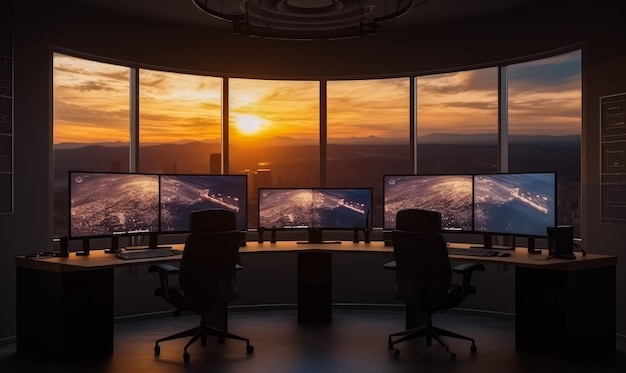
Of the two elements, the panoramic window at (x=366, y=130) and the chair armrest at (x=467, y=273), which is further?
the panoramic window at (x=366, y=130)

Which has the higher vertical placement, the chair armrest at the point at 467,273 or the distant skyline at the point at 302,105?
the distant skyline at the point at 302,105

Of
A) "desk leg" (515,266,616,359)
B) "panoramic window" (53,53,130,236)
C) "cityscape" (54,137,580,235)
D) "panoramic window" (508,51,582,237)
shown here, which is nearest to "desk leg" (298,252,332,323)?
"cityscape" (54,137,580,235)

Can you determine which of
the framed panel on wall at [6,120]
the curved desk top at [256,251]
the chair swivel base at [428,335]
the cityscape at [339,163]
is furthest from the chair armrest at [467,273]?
the framed panel on wall at [6,120]

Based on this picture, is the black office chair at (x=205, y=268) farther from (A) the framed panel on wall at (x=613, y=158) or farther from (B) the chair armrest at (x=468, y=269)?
(A) the framed panel on wall at (x=613, y=158)

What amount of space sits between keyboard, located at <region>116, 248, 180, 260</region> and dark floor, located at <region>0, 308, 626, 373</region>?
2.61ft

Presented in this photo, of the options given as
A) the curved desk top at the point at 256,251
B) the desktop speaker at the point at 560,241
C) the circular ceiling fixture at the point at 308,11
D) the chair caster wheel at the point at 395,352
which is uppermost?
the circular ceiling fixture at the point at 308,11

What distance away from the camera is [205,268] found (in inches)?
200

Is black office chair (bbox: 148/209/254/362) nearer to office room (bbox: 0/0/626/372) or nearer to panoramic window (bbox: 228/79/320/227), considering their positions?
office room (bbox: 0/0/626/372)

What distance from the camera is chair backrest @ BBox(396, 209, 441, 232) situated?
5.04 m

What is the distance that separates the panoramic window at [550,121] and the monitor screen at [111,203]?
3.86 metres

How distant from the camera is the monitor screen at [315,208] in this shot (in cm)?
646

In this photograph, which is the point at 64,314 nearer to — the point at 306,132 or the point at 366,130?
the point at 306,132

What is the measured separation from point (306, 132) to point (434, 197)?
91.3 inches

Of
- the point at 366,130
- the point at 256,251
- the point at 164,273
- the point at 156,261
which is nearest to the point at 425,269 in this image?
the point at 256,251
